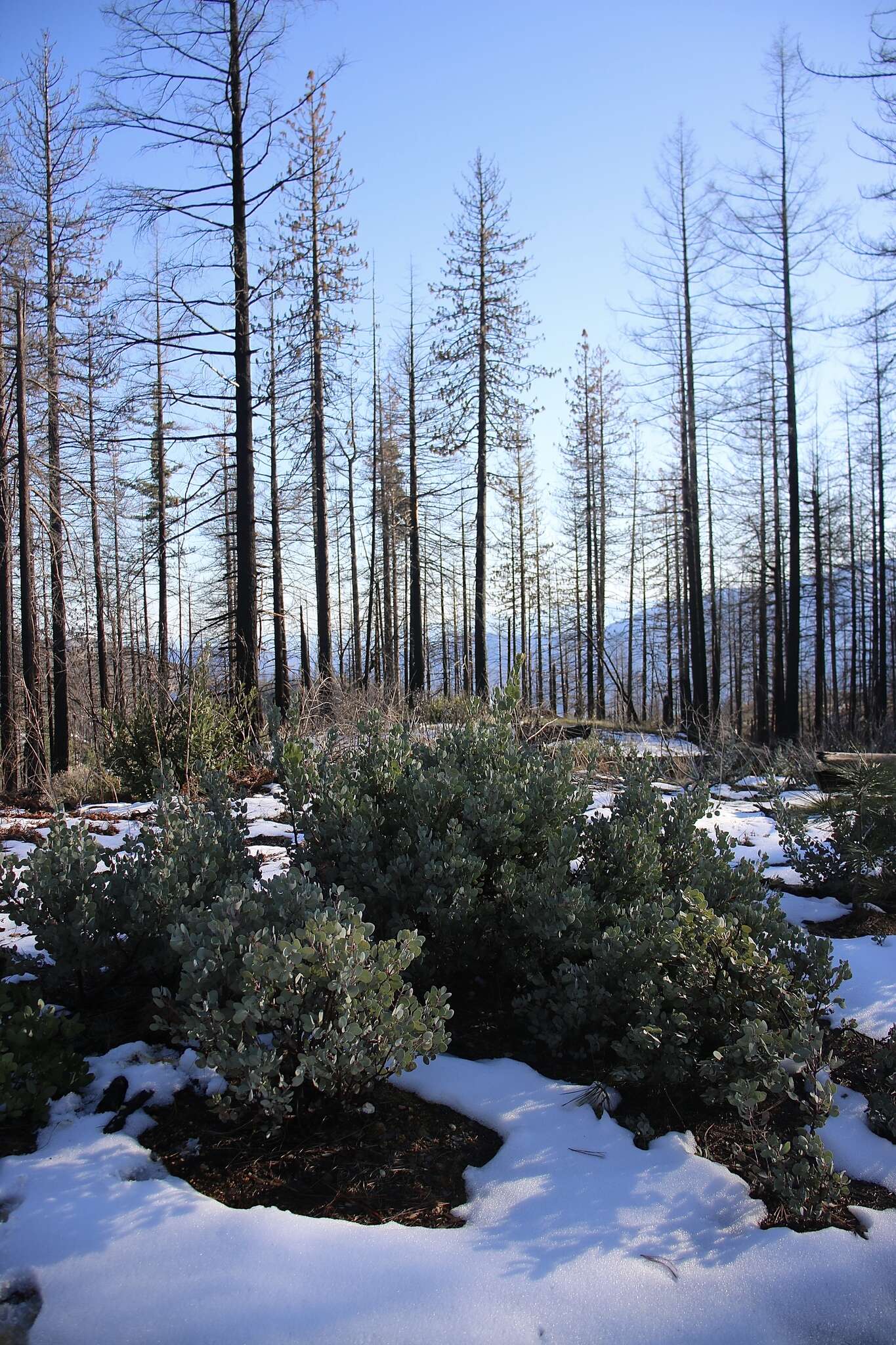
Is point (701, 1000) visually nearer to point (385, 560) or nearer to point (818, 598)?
point (385, 560)

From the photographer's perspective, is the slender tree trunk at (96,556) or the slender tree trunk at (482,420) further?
the slender tree trunk at (482,420)

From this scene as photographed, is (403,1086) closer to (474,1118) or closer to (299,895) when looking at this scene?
(474,1118)

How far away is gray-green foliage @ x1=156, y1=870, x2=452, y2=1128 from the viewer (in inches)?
69.2

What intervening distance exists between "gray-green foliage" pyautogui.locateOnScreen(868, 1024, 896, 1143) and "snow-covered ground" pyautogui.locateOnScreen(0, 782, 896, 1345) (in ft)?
0.27

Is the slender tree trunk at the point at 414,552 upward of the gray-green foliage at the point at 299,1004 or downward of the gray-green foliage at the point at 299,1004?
upward

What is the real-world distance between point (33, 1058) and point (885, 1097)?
2.44 meters

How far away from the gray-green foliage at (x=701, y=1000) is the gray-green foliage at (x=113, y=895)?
1196mm

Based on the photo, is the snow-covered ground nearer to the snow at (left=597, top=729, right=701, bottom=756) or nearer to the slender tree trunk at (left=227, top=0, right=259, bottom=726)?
the snow at (left=597, top=729, right=701, bottom=756)

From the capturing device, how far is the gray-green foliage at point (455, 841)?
2.52m

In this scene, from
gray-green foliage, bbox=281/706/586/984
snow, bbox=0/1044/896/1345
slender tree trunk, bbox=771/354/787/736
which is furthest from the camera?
slender tree trunk, bbox=771/354/787/736

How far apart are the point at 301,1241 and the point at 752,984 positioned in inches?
56.8

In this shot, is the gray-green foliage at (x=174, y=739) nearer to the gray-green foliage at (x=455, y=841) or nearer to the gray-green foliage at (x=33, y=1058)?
the gray-green foliage at (x=455, y=841)

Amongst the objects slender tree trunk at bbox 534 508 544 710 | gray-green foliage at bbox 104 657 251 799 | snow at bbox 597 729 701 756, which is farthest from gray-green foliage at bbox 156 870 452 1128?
slender tree trunk at bbox 534 508 544 710

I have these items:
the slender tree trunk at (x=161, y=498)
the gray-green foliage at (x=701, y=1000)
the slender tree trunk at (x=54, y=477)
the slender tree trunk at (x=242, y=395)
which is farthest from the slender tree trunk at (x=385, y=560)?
the gray-green foliage at (x=701, y=1000)
